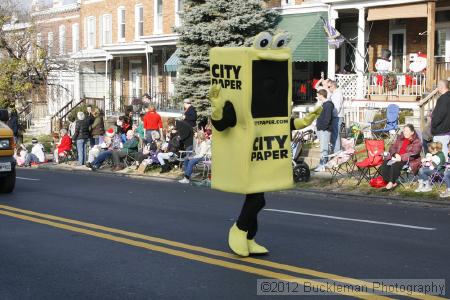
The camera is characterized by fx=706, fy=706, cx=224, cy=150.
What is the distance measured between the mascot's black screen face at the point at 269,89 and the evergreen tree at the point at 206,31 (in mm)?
17133

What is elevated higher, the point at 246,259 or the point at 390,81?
the point at 390,81

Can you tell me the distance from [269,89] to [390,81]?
51.9ft

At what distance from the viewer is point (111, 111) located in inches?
1469

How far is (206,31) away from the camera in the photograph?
2541 centimetres

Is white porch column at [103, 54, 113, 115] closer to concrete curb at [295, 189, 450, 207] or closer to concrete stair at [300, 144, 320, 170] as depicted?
concrete stair at [300, 144, 320, 170]

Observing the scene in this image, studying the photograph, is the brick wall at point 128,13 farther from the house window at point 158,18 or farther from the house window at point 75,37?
the house window at point 75,37

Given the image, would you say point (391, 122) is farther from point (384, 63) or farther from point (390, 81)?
point (384, 63)

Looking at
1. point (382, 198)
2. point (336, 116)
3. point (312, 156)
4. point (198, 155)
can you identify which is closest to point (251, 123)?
point (382, 198)

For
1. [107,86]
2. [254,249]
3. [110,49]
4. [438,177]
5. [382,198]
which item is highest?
[110,49]

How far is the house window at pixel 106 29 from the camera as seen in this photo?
135 ft

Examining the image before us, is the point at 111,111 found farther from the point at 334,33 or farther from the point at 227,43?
the point at 334,33

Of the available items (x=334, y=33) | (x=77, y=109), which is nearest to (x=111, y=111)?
(x=77, y=109)

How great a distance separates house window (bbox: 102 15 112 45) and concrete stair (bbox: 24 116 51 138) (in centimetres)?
583

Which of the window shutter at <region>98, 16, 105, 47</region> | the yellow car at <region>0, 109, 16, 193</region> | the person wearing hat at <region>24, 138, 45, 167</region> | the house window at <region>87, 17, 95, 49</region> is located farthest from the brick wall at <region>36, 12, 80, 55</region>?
the yellow car at <region>0, 109, 16, 193</region>
